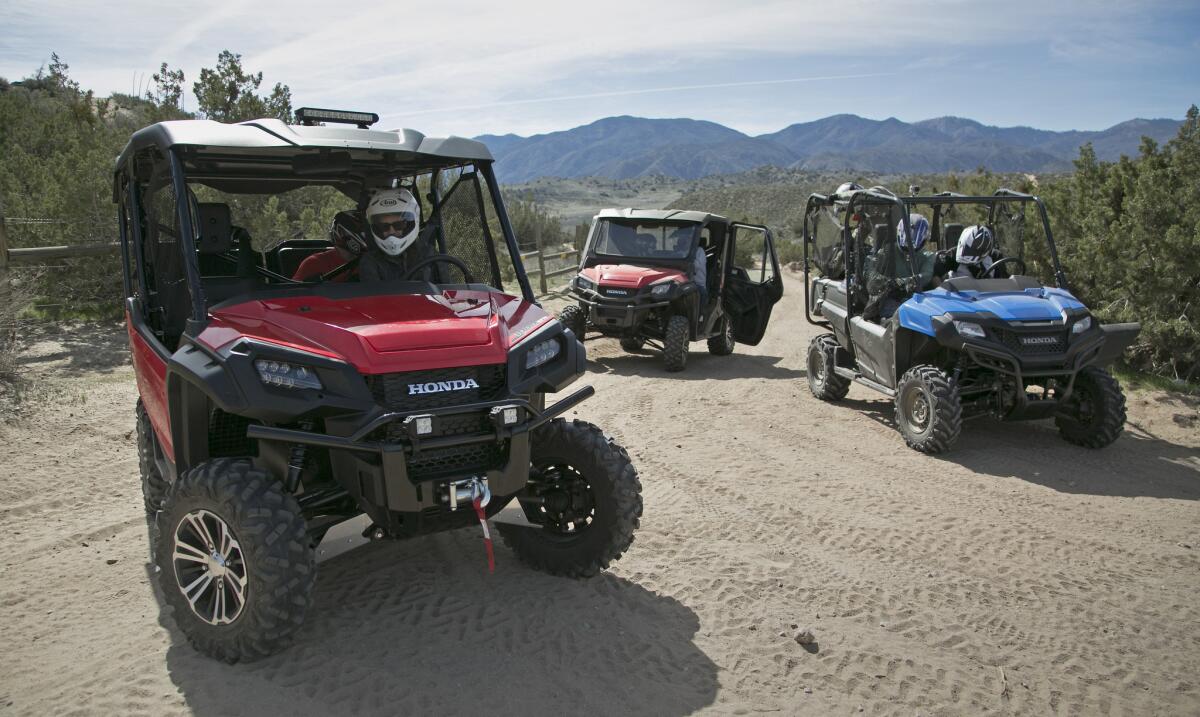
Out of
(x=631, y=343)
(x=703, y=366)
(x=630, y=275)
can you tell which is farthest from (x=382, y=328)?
(x=703, y=366)

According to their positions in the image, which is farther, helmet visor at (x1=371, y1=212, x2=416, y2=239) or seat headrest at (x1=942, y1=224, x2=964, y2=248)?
seat headrest at (x1=942, y1=224, x2=964, y2=248)

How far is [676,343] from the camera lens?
10.8 metres

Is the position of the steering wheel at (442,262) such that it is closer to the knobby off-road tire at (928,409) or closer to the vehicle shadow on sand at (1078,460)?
the knobby off-road tire at (928,409)

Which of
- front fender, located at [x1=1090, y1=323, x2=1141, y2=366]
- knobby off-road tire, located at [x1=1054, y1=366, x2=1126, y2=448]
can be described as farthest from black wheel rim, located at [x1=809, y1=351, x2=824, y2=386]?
front fender, located at [x1=1090, y1=323, x2=1141, y2=366]

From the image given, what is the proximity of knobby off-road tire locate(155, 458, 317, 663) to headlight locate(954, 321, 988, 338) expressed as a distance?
5353 millimetres

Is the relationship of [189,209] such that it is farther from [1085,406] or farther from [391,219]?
[1085,406]

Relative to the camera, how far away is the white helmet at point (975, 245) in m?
7.84

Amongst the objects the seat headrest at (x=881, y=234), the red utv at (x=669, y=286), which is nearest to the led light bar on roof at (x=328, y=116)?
the seat headrest at (x=881, y=234)

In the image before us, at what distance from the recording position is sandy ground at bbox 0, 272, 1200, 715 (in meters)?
3.45

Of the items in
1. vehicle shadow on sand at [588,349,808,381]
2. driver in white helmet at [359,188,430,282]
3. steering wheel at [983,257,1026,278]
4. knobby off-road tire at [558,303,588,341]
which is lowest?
vehicle shadow on sand at [588,349,808,381]

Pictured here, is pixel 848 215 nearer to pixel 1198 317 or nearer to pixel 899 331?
pixel 899 331

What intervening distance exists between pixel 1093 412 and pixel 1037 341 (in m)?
0.92

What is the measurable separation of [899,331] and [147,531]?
5.93 metres

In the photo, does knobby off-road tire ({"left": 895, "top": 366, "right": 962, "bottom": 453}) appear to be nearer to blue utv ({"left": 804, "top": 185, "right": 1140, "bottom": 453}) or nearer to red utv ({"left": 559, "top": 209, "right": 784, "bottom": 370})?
blue utv ({"left": 804, "top": 185, "right": 1140, "bottom": 453})
